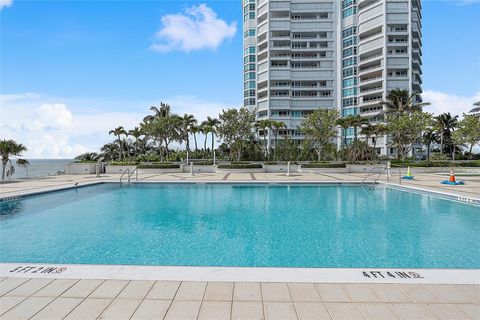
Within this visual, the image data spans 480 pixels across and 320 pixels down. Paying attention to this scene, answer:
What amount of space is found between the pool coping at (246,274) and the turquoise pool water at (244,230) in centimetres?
165

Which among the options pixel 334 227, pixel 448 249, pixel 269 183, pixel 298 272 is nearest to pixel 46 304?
pixel 298 272

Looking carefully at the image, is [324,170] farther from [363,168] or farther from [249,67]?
[249,67]

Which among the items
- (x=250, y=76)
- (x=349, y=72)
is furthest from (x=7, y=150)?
(x=349, y=72)

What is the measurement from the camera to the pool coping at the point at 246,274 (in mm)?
4352

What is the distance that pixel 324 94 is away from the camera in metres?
61.1

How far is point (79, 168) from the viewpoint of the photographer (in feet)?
96.6

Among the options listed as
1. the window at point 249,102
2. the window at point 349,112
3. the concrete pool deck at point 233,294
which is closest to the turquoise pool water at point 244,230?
the concrete pool deck at point 233,294

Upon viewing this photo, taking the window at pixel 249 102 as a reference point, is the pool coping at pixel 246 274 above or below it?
below

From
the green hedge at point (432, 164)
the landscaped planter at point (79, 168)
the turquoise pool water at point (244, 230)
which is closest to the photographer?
the turquoise pool water at point (244, 230)

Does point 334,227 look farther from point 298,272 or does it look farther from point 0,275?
point 0,275

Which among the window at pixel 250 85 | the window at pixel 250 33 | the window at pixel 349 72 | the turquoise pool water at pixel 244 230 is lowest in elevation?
the turquoise pool water at pixel 244 230

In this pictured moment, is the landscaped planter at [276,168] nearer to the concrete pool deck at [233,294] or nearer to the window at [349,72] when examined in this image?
the concrete pool deck at [233,294]

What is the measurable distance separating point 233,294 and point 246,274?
0.67m

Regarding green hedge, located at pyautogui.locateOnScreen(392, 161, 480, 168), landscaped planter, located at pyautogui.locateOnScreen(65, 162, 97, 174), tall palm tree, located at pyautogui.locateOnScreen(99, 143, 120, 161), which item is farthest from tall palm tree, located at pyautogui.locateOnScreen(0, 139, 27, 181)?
green hedge, located at pyautogui.locateOnScreen(392, 161, 480, 168)
